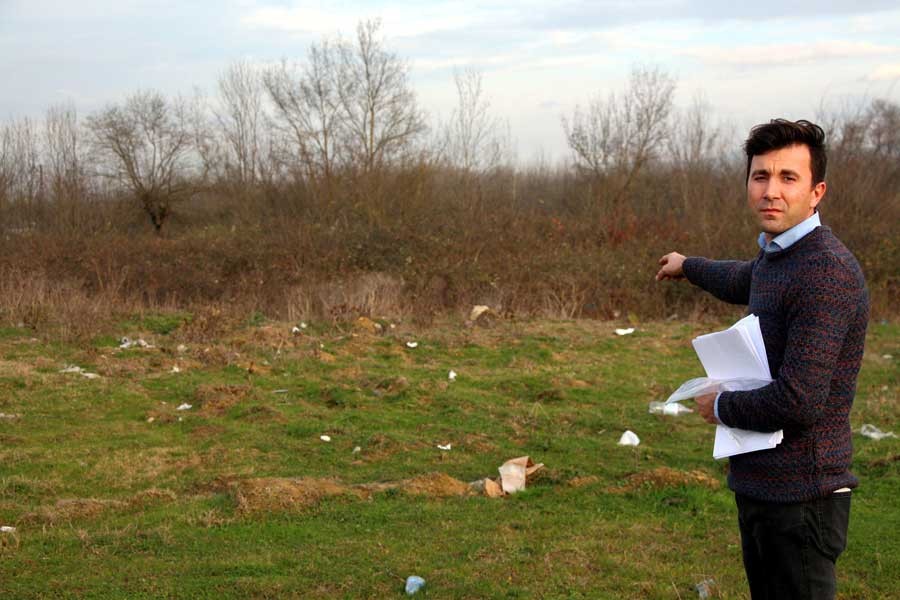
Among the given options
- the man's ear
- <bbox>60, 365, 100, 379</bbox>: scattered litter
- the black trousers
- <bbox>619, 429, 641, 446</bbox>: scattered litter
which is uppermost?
the man's ear

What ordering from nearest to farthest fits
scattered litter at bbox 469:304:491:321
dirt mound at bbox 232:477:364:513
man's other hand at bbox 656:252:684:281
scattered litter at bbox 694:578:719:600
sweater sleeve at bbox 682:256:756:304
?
sweater sleeve at bbox 682:256:756:304
man's other hand at bbox 656:252:684:281
scattered litter at bbox 694:578:719:600
dirt mound at bbox 232:477:364:513
scattered litter at bbox 469:304:491:321

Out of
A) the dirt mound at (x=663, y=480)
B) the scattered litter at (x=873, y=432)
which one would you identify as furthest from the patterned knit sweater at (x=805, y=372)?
the scattered litter at (x=873, y=432)

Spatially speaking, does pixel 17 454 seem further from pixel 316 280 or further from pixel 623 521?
pixel 316 280

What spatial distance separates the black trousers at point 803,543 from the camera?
97.8 inches

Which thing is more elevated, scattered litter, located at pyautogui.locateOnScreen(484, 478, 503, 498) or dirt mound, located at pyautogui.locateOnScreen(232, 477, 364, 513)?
dirt mound, located at pyautogui.locateOnScreen(232, 477, 364, 513)

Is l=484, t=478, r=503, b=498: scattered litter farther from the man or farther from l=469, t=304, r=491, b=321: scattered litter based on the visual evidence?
l=469, t=304, r=491, b=321: scattered litter

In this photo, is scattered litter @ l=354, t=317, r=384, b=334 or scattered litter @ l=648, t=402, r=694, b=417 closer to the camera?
scattered litter @ l=648, t=402, r=694, b=417

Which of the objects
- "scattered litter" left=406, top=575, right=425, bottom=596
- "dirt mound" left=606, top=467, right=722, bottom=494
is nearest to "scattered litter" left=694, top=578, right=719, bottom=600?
"scattered litter" left=406, top=575, right=425, bottom=596

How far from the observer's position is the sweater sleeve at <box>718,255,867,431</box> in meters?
2.36

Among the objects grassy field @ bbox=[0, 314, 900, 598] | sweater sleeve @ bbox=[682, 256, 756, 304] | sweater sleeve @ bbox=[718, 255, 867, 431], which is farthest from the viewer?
grassy field @ bbox=[0, 314, 900, 598]

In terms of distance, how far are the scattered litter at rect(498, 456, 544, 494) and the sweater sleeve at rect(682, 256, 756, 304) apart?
351 cm

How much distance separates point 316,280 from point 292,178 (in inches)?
423

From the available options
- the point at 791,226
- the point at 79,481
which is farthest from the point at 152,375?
the point at 791,226

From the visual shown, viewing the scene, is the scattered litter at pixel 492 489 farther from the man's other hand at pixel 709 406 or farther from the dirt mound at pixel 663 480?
the man's other hand at pixel 709 406
